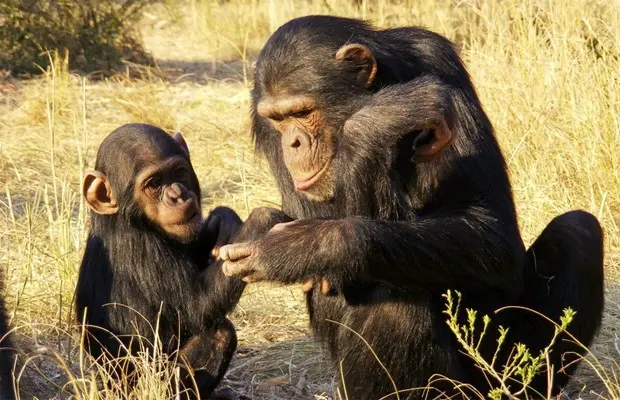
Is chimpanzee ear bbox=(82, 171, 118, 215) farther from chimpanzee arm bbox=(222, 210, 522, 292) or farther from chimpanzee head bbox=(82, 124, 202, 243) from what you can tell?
chimpanzee arm bbox=(222, 210, 522, 292)

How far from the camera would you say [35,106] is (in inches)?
462

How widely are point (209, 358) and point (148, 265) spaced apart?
2.14ft

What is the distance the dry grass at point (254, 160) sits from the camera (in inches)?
258

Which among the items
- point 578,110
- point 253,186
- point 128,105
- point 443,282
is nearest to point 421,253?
point 443,282

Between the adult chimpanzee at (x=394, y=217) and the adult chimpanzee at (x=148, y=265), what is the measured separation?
30.4 inches

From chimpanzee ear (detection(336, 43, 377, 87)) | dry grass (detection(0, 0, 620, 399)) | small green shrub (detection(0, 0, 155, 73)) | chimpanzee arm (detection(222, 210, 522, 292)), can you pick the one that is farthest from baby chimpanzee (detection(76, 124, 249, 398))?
small green shrub (detection(0, 0, 155, 73))

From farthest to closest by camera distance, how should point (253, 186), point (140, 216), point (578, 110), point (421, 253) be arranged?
point (253, 186)
point (578, 110)
point (140, 216)
point (421, 253)

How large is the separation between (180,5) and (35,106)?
27.0ft

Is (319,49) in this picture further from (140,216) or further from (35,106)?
(35,106)

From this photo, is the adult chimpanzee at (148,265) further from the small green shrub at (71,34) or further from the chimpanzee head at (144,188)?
the small green shrub at (71,34)

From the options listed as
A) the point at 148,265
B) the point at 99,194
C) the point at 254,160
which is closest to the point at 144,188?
the point at 99,194

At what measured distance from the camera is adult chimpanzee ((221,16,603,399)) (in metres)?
4.54

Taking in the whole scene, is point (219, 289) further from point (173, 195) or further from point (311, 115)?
point (311, 115)

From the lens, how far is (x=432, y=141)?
4707 millimetres
